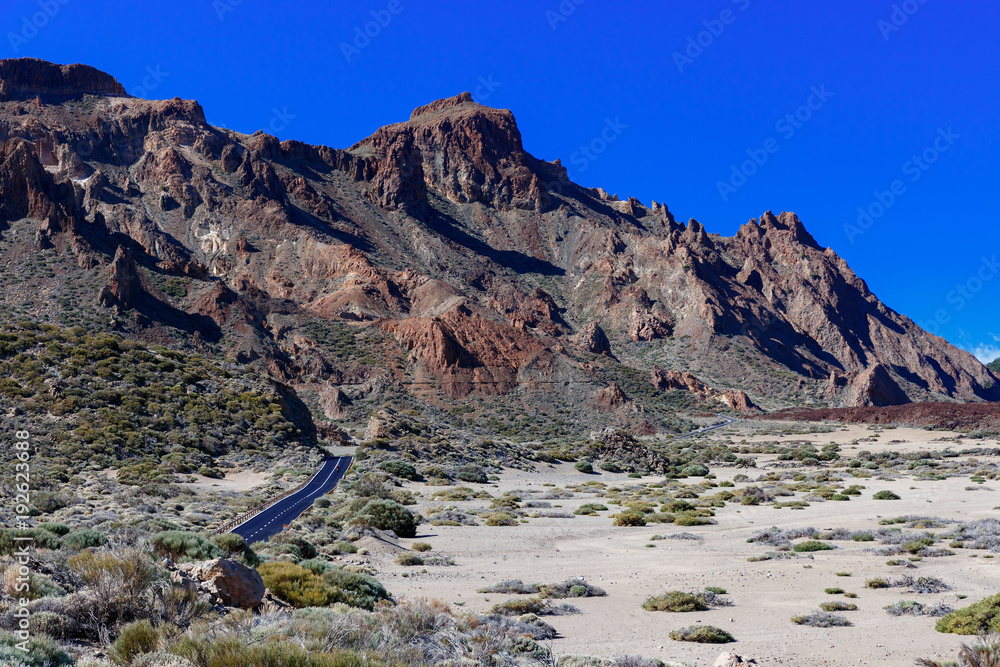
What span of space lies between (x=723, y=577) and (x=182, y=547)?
12.0 meters

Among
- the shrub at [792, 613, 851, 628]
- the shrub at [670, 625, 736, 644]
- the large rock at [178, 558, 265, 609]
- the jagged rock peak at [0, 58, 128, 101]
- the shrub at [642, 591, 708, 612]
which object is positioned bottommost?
the shrub at [642, 591, 708, 612]

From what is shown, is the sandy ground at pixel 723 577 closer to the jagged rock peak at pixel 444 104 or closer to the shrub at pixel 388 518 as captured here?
the shrub at pixel 388 518

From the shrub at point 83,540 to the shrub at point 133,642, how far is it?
5.49 meters

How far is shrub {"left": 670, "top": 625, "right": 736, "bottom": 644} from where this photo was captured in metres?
11.0

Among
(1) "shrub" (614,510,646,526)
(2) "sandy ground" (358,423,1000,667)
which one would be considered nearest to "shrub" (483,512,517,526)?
(2) "sandy ground" (358,423,1000,667)

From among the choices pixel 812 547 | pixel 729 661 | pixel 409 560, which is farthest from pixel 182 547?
pixel 812 547

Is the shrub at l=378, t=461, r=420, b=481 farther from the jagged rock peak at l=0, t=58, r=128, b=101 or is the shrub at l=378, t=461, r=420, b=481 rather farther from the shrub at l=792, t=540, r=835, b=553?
the jagged rock peak at l=0, t=58, r=128, b=101

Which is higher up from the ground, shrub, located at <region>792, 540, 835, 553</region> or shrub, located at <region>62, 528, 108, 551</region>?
shrub, located at <region>62, 528, 108, 551</region>

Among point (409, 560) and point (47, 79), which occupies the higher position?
point (47, 79)

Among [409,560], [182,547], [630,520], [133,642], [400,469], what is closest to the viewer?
[133,642]

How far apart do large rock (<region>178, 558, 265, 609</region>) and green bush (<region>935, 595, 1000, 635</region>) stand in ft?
35.3

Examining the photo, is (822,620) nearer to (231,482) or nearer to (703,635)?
(703,635)

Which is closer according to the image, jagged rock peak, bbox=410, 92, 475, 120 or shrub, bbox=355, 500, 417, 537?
shrub, bbox=355, 500, 417, 537

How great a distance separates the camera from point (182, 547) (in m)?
12.5
